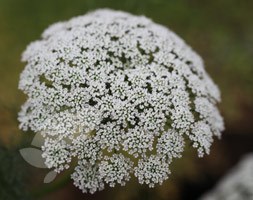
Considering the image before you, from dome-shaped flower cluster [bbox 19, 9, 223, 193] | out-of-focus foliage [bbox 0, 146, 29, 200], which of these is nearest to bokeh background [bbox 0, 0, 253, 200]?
out-of-focus foliage [bbox 0, 146, 29, 200]

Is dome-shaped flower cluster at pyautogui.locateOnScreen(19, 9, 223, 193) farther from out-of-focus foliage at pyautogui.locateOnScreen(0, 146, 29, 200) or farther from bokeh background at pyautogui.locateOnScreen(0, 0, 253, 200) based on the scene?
bokeh background at pyautogui.locateOnScreen(0, 0, 253, 200)

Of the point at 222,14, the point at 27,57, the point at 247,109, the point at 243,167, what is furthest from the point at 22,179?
the point at 222,14

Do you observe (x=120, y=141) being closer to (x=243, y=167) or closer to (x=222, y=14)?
(x=243, y=167)

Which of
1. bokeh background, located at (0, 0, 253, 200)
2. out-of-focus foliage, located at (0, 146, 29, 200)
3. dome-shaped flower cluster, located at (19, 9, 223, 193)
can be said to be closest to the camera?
dome-shaped flower cluster, located at (19, 9, 223, 193)

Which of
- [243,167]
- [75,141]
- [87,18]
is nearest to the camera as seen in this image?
[75,141]

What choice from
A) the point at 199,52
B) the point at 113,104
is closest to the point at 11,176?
the point at 113,104

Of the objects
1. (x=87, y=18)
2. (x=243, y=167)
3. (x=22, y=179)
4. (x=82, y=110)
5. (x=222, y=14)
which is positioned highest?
(x=222, y=14)

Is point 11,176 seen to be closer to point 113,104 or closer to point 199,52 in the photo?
point 113,104

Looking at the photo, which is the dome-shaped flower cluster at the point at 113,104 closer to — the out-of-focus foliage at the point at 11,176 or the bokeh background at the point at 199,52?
the out-of-focus foliage at the point at 11,176
